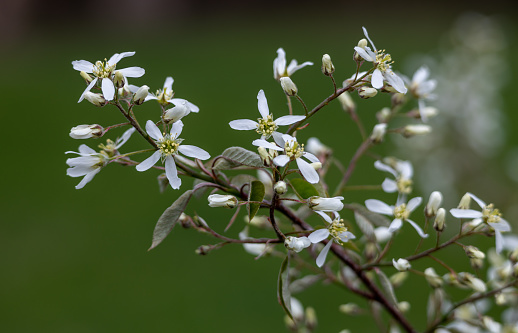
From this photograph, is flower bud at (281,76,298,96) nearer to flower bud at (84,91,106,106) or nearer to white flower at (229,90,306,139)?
white flower at (229,90,306,139)

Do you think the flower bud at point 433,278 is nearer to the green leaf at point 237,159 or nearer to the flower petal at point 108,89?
the green leaf at point 237,159

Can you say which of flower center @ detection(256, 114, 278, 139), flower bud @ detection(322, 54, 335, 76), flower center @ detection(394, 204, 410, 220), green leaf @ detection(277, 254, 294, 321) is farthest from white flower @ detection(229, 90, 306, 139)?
flower center @ detection(394, 204, 410, 220)

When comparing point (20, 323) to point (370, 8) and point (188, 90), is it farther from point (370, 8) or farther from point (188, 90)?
point (370, 8)

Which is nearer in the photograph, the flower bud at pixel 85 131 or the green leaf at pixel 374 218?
the flower bud at pixel 85 131

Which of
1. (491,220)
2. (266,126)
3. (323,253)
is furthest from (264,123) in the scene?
(491,220)

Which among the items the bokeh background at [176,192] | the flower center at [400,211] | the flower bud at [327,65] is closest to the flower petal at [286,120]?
the flower bud at [327,65]

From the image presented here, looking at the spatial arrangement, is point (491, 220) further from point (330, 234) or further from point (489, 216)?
point (330, 234)
